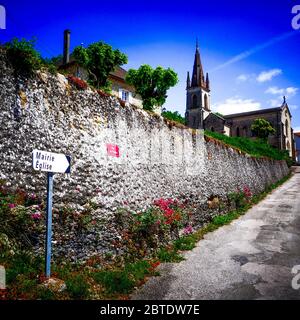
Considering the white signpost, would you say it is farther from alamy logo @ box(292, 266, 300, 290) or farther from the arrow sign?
alamy logo @ box(292, 266, 300, 290)

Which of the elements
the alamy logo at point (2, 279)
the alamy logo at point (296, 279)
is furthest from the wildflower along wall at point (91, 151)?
the alamy logo at point (296, 279)

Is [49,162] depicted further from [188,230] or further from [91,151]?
[188,230]

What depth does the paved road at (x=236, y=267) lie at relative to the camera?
19.3 ft

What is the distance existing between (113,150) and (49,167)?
Answer: 354cm

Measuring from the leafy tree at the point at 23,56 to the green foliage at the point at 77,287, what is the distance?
4887 mm

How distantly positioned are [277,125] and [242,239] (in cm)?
4977

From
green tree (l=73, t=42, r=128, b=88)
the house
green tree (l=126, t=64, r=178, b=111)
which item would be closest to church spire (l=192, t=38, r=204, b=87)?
the house

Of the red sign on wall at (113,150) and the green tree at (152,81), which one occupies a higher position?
the green tree at (152,81)

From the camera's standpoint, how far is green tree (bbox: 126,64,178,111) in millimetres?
22500

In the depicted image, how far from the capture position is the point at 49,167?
4840 millimetres

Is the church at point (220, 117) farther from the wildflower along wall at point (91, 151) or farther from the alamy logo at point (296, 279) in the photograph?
the alamy logo at point (296, 279)

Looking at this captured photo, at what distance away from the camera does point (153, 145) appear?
9.92 metres

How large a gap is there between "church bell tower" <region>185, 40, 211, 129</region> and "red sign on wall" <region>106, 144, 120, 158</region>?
158 feet
